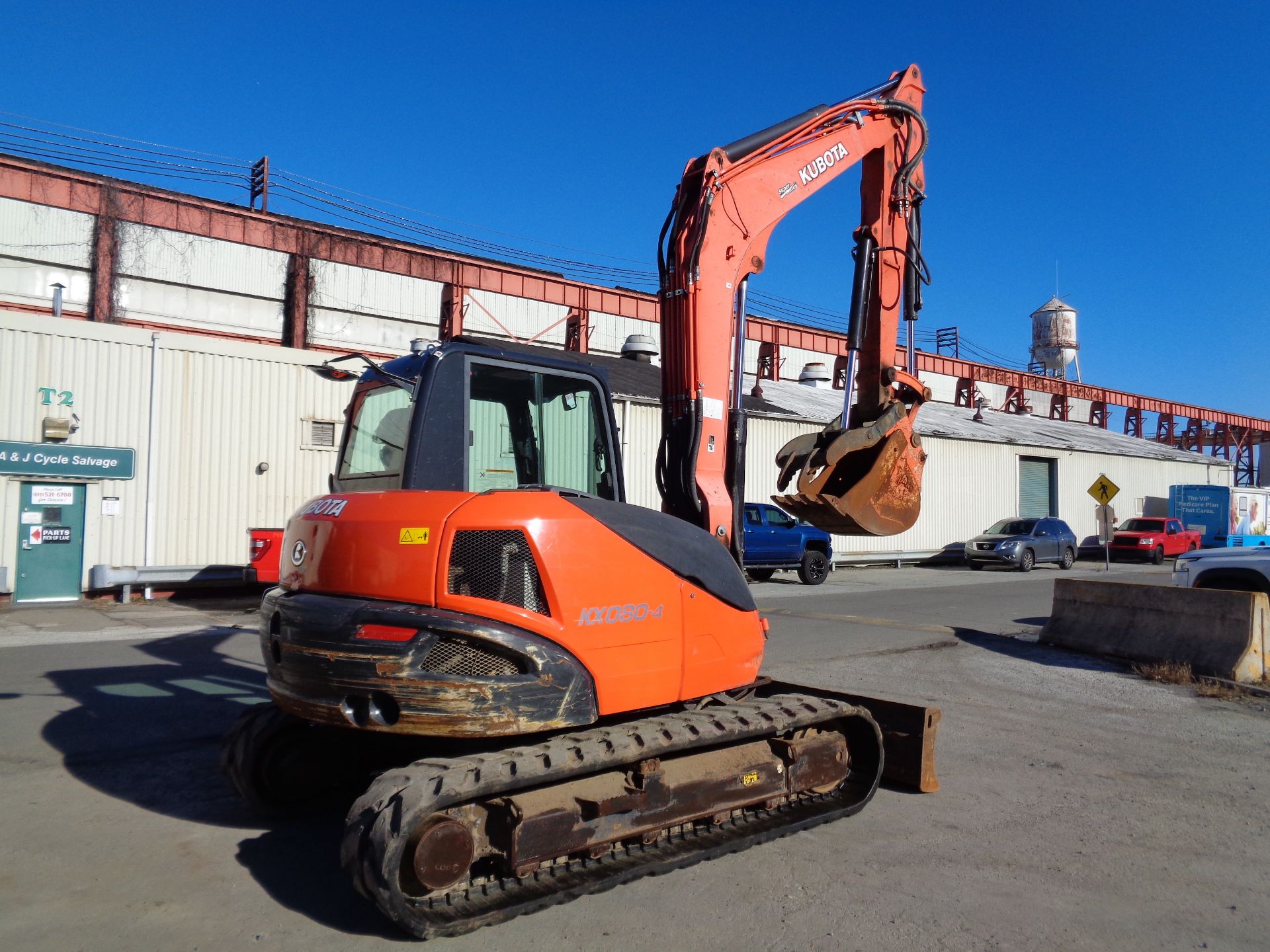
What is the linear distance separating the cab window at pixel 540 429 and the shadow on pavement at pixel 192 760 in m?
2.08

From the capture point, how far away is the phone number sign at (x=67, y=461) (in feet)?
50.2

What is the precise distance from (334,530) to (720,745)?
2216 millimetres

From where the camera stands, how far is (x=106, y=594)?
1641 cm

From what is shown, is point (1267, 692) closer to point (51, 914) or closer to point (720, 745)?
point (720, 745)

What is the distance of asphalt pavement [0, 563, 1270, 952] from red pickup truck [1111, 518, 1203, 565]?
27.1 meters

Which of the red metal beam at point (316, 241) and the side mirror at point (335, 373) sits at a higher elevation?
the red metal beam at point (316, 241)

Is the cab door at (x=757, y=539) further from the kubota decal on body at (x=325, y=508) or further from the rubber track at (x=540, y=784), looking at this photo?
the kubota decal on body at (x=325, y=508)

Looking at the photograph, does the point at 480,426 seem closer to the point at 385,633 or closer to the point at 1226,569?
the point at 385,633

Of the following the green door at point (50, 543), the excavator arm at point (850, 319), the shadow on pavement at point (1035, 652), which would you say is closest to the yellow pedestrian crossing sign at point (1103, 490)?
the shadow on pavement at point (1035, 652)

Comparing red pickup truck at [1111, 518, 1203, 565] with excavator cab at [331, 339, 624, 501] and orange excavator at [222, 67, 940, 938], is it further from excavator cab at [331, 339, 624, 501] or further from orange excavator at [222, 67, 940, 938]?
excavator cab at [331, 339, 624, 501]

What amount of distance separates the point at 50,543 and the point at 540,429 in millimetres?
14111

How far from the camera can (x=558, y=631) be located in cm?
419

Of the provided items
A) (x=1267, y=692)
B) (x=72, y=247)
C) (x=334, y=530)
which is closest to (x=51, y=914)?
(x=334, y=530)

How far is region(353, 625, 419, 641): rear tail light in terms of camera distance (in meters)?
4.01
